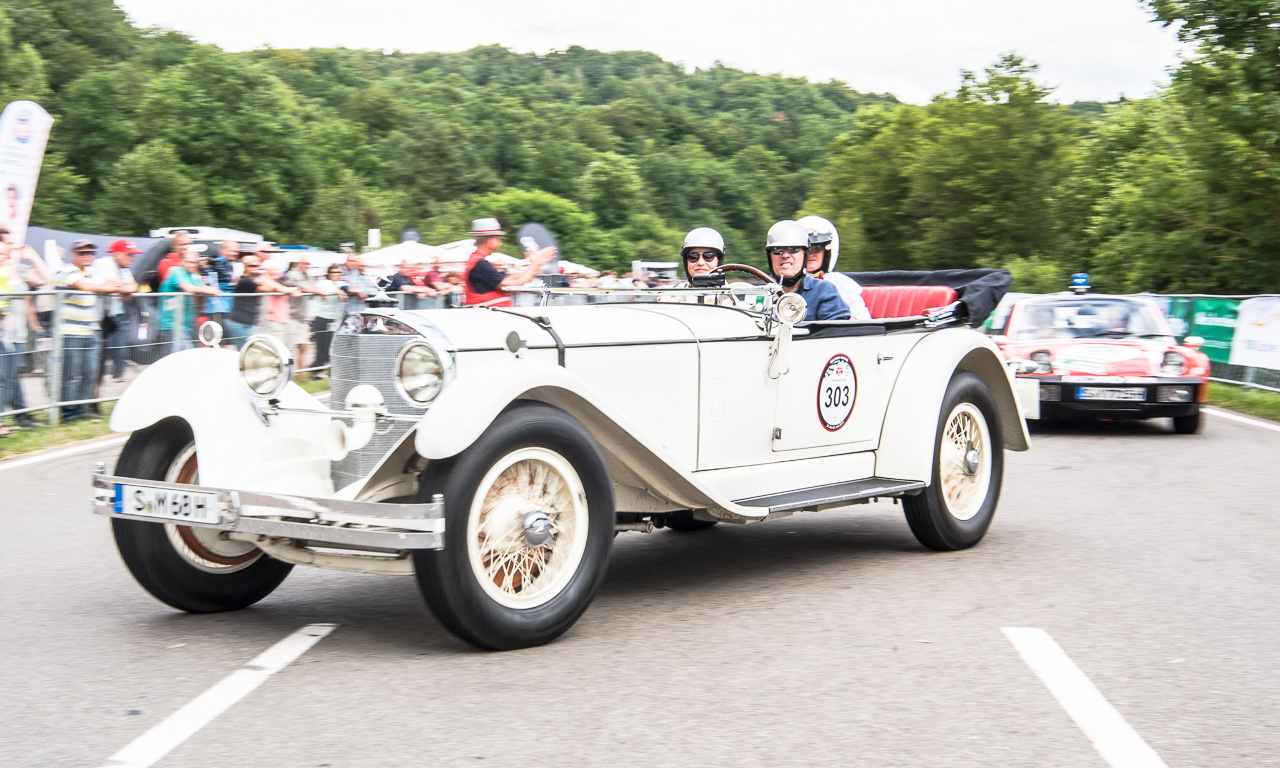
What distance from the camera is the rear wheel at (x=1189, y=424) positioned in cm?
1274

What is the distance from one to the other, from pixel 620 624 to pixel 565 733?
4.66ft

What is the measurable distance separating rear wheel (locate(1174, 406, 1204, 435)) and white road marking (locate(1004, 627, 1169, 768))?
339 inches

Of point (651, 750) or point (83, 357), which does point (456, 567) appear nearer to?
point (651, 750)

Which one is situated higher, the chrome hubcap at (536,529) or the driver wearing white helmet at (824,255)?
the driver wearing white helmet at (824,255)

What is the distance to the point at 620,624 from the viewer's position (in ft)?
16.8

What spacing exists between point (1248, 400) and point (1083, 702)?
1349 cm

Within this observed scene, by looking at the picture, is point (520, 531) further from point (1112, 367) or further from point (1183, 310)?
point (1183, 310)

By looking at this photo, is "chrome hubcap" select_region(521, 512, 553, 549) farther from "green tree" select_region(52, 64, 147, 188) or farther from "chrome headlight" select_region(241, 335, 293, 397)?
"green tree" select_region(52, 64, 147, 188)

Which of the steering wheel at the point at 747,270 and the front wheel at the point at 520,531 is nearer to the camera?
the front wheel at the point at 520,531

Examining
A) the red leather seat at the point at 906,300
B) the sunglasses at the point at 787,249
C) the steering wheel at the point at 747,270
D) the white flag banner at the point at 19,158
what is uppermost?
the white flag banner at the point at 19,158

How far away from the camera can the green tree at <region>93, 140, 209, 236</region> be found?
59.2 meters

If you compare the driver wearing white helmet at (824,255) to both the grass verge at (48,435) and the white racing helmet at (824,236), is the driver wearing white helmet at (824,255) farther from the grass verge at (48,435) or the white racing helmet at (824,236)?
the grass verge at (48,435)

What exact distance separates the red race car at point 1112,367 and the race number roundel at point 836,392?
653 cm

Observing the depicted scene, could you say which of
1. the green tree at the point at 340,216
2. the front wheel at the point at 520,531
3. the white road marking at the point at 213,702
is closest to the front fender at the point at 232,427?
the white road marking at the point at 213,702
